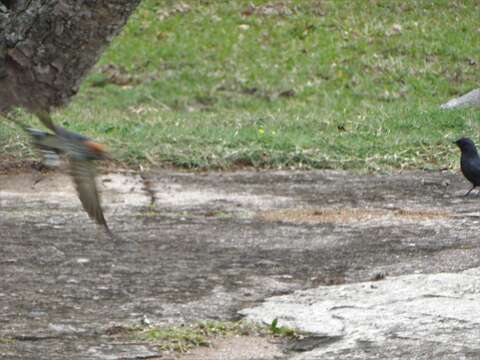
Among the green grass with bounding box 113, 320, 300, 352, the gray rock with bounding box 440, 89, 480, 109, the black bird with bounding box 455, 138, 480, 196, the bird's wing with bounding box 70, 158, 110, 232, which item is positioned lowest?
the gray rock with bounding box 440, 89, 480, 109

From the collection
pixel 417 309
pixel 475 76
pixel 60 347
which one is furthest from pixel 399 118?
pixel 60 347

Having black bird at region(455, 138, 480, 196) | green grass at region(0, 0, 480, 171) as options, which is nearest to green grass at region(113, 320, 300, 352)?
black bird at region(455, 138, 480, 196)

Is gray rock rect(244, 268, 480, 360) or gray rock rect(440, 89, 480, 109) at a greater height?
gray rock rect(244, 268, 480, 360)

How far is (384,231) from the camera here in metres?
7.00

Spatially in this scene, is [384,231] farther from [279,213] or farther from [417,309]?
[417,309]

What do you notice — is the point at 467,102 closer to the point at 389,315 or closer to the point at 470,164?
the point at 470,164

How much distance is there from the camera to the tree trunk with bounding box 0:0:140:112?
158 inches

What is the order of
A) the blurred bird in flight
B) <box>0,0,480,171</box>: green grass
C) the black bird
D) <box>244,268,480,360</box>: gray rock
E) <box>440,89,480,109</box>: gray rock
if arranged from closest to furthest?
1. the blurred bird in flight
2. <box>244,268,480,360</box>: gray rock
3. the black bird
4. <box>0,0,480,171</box>: green grass
5. <box>440,89,480,109</box>: gray rock

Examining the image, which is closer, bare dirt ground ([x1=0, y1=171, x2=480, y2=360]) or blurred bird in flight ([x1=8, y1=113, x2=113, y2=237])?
blurred bird in flight ([x1=8, y1=113, x2=113, y2=237])

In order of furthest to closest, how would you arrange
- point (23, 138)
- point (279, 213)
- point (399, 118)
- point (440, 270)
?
point (399, 118) → point (23, 138) → point (279, 213) → point (440, 270)

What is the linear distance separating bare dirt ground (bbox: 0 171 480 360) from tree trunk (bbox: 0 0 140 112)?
3.18 feet

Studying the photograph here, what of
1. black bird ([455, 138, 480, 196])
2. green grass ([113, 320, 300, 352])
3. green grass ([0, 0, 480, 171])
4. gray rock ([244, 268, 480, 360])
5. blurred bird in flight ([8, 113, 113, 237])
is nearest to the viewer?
blurred bird in flight ([8, 113, 113, 237])

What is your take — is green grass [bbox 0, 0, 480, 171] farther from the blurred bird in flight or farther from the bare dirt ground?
the blurred bird in flight

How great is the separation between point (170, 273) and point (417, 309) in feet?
4.63
